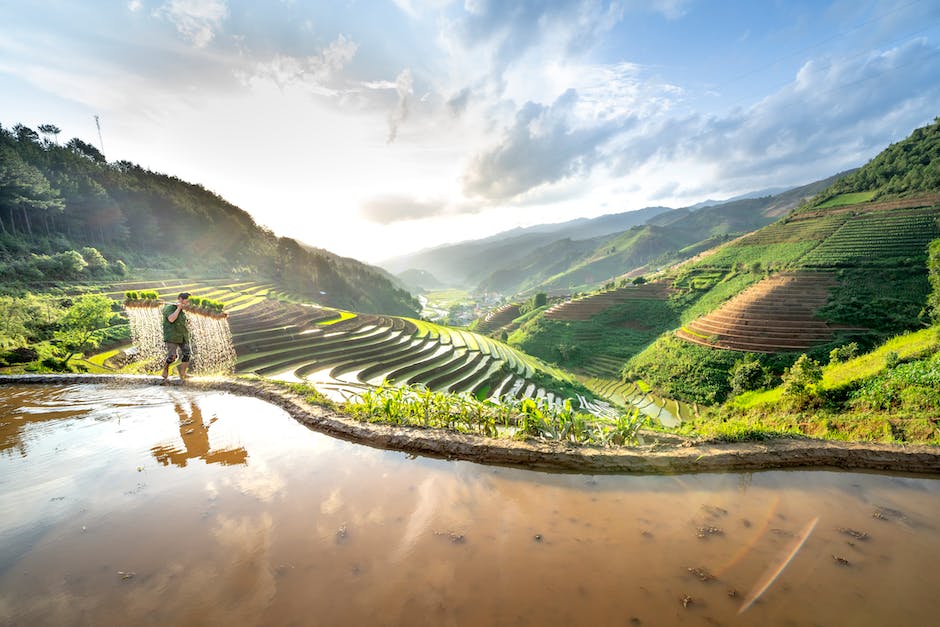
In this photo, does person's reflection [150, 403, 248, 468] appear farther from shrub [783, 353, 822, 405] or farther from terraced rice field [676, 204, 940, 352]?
terraced rice field [676, 204, 940, 352]

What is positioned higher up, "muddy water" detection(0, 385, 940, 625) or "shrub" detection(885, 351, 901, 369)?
"muddy water" detection(0, 385, 940, 625)

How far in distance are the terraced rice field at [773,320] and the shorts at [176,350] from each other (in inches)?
1211

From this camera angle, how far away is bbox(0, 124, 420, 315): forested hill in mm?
25766

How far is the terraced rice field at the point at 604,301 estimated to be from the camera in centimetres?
4188

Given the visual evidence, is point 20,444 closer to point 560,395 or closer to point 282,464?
point 282,464

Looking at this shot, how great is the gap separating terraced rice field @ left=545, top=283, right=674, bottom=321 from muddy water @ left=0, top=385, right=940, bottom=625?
129 ft

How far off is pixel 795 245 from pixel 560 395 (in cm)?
3665

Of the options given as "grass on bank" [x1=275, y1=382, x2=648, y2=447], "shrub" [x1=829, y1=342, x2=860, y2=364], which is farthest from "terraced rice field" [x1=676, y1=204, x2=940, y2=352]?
"grass on bank" [x1=275, y1=382, x2=648, y2=447]

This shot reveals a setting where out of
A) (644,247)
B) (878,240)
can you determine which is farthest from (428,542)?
(644,247)

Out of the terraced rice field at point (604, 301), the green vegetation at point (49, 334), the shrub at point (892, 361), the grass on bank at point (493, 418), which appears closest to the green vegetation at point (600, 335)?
the terraced rice field at point (604, 301)

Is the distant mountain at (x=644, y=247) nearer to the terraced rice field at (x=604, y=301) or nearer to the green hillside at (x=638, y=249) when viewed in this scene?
the green hillside at (x=638, y=249)

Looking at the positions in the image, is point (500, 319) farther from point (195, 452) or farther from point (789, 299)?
point (195, 452)

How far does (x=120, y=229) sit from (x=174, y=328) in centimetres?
4476

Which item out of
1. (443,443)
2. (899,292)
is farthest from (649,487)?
(899,292)
